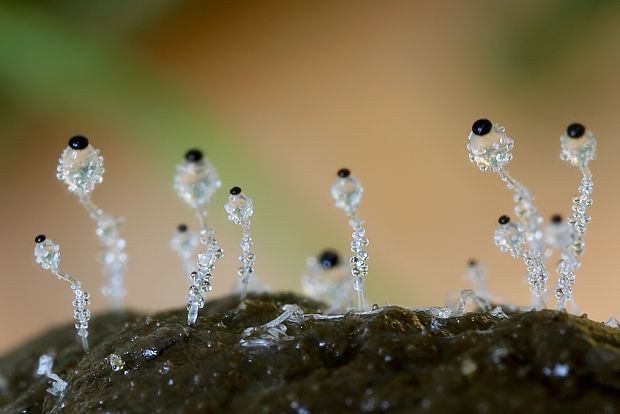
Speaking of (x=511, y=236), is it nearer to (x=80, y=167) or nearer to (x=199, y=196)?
(x=199, y=196)

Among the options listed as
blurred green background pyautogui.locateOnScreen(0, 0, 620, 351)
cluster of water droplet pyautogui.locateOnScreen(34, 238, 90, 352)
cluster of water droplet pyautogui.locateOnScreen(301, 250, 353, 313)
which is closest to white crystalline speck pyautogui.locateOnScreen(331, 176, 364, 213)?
cluster of water droplet pyautogui.locateOnScreen(301, 250, 353, 313)

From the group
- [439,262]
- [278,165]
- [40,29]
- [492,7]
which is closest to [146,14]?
[40,29]

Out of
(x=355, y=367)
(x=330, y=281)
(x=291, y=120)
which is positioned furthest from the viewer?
(x=291, y=120)

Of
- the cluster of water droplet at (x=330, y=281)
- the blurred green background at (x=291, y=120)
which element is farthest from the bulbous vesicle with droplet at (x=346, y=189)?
the blurred green background at (x=291, y=120)

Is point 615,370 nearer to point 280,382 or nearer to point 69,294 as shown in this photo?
point 280,382

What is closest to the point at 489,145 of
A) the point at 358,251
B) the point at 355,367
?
the point at 358,251

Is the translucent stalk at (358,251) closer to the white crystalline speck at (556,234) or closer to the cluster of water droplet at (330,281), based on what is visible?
the cluster of water droplet at (330,281)

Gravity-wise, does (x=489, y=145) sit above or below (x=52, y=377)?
above
